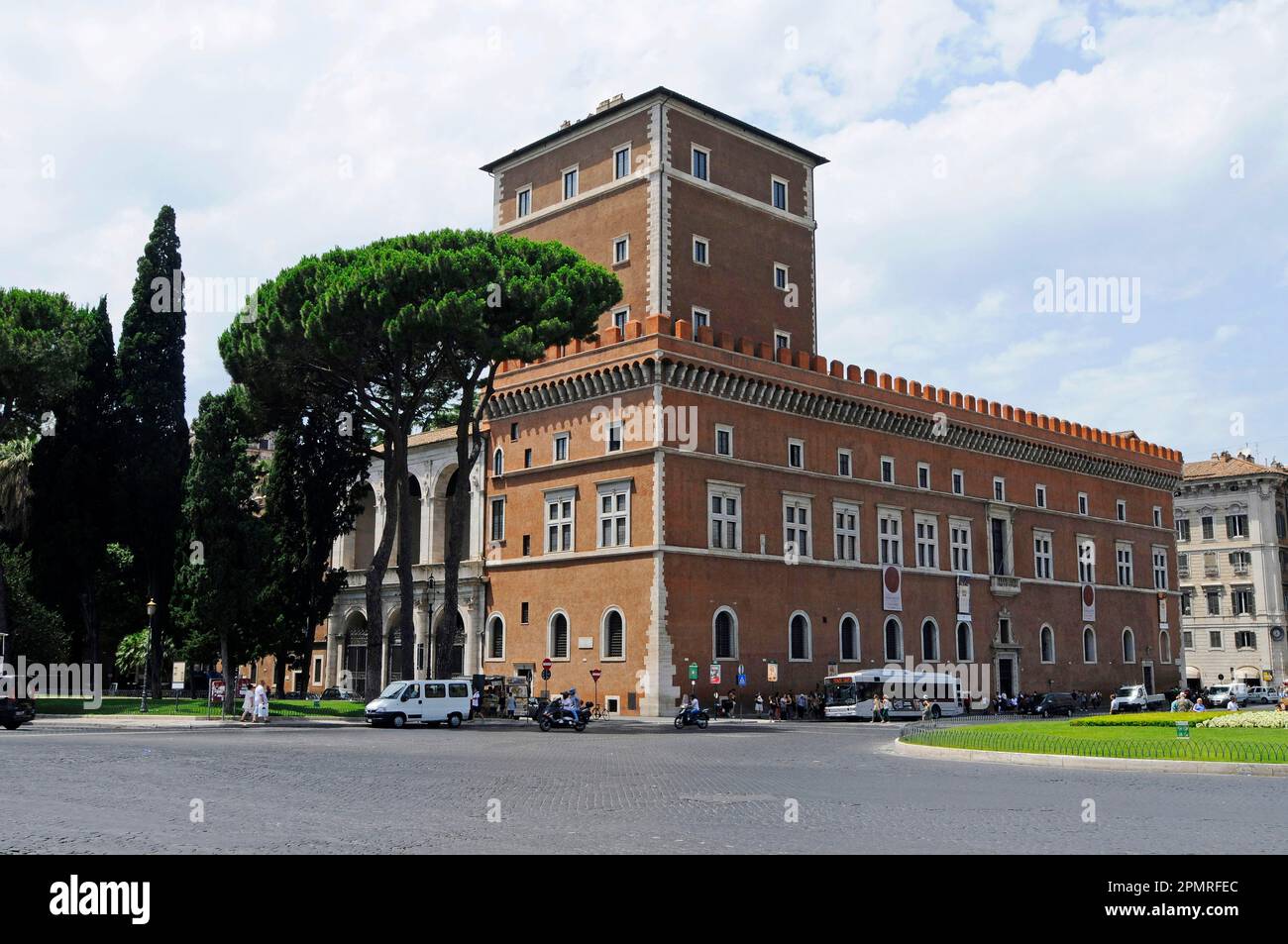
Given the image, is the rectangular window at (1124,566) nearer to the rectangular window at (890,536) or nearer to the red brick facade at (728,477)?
the red brick facade at (728,477)

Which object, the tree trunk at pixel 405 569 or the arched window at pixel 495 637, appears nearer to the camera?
the tree trunk at pixel 405 569

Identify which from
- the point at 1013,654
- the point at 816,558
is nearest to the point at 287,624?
the point at 816,558

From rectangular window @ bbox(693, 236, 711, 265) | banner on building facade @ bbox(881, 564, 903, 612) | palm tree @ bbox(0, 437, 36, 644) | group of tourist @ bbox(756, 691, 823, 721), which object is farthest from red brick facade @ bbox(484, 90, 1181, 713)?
palm tree @ bbox(0, 437, 36, 644)

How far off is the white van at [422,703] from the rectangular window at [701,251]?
20.4 metres

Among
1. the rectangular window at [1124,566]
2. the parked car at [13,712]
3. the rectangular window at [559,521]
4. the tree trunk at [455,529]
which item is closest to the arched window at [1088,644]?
the rectangular window at [1124,566]

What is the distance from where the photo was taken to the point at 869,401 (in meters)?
49.8

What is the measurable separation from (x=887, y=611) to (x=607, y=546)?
13.6 metres

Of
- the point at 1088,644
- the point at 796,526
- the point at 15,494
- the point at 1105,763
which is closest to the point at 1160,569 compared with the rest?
the point at 1088,644

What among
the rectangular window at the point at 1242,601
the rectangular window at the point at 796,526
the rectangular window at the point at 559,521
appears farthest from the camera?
the rectangular window at the point at 1242,601

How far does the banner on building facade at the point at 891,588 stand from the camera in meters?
49.7

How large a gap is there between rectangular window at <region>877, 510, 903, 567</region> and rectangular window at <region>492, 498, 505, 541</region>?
633 inches


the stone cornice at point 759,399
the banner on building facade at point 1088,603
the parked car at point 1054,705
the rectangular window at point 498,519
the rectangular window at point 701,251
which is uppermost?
the rectangular window at point 701,251

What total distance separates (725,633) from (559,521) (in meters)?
7.99

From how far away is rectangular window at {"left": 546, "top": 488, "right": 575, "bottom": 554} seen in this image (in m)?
45.7
